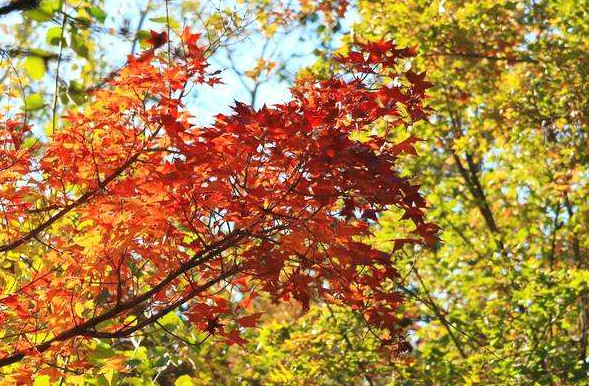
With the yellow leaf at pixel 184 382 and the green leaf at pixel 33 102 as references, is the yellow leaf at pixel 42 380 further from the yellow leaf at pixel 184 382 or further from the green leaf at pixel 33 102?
the green leaf at pixel 33 102

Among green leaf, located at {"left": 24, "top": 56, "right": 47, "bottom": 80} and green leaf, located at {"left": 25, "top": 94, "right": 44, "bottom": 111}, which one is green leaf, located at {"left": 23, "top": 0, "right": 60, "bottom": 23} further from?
green leaf, located at {"left": 25, "top": 94, "right": 44, "bottom": 111}

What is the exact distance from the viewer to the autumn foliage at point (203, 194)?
10.3 ft

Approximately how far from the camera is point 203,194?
334 cm

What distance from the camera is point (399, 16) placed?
8.75 meters

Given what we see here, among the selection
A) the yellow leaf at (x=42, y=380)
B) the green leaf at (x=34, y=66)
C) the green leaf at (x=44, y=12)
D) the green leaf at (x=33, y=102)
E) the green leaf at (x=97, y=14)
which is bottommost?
the yellow leaf at (x=42, y=380)

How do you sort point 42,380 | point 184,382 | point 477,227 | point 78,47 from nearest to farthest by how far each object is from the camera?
point 78,47 → point 42,380 → point 184,382 → point 477,227

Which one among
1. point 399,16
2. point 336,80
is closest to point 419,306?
point 399,16

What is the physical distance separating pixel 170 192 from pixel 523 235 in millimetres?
5678

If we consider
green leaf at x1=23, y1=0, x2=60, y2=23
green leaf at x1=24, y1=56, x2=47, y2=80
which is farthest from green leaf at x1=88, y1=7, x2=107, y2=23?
green leaf at x1=24, y1=56, x2=47, y2=80

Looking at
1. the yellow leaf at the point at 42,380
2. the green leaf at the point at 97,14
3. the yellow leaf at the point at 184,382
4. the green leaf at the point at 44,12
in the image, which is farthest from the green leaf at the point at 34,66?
the yellow leaf at the point at 184,382

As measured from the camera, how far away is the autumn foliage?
3.14 meters

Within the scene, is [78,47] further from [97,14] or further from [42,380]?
[42,380]

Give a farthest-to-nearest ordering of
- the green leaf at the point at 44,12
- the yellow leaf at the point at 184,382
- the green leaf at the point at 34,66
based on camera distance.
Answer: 1. the yellow leaf at the point at 184,382
2. the green leaf at the point at 34,66
3. the green leaf at the point at 44,12

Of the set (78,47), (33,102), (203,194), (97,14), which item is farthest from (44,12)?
(203,194)
